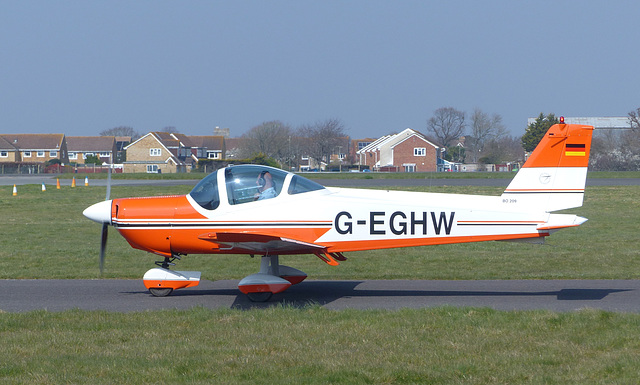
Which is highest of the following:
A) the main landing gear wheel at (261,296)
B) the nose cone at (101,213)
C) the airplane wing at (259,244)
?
the nose cone at (101,213)

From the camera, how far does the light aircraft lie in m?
9.22

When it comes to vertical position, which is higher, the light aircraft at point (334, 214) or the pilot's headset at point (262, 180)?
the pilot's headset at point (262, 180)

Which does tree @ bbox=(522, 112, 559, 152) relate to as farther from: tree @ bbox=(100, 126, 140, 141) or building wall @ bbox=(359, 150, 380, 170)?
tree @ bbox=(100, 126, 140, 141)

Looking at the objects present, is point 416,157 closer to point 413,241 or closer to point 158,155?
point 158,155

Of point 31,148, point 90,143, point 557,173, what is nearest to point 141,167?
point 31,148

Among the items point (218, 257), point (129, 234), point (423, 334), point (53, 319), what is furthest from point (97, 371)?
point (218, 257)

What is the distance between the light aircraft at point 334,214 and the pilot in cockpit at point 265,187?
1 centimetres

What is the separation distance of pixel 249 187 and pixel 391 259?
5.19m

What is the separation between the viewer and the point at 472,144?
113 m

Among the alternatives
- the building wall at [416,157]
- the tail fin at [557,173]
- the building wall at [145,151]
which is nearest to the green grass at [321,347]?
the tail fin at [557,173]

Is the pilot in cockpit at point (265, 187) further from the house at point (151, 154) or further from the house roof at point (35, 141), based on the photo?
the house roof at point (35, 141)

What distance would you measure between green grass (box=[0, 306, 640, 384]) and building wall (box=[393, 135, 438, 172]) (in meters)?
82.4

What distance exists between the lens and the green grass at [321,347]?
5.60m

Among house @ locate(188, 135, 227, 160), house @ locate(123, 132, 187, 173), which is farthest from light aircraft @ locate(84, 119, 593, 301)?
house @ locate(188, 135, 227, 160)
